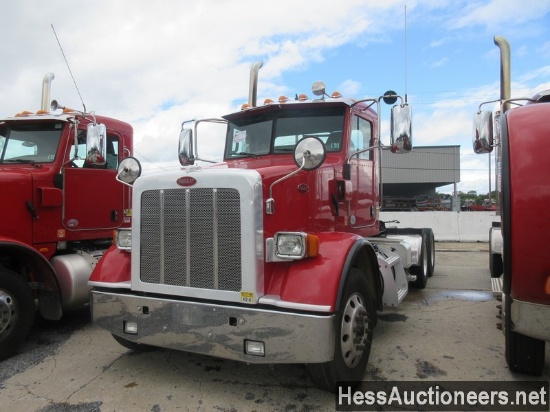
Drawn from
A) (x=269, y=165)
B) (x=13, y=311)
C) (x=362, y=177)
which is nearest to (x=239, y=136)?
(x=269, y=165)

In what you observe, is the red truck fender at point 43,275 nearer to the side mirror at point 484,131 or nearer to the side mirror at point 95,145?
the side mirror at point 95,145

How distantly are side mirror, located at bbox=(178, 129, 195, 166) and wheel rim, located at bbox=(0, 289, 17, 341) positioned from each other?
235 cm

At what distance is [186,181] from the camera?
10.7 ft

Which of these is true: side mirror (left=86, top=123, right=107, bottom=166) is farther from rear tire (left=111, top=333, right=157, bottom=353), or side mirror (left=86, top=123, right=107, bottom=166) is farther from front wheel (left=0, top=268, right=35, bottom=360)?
rear tire (left=111, top=333, right=157, bottom=353)

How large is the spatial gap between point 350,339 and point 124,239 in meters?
2.19

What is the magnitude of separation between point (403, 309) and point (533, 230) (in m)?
3.46

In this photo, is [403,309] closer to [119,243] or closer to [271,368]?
[271,368]

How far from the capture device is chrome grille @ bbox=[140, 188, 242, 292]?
311cm

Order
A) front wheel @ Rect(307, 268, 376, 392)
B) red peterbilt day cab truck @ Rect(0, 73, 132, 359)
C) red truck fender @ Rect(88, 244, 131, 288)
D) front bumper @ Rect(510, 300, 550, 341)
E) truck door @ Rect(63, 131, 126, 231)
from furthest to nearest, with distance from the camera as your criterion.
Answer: truck door @ Rect(63, 131, 126, 231) → red peterbilt day cab truck @ Rect(0, 73, 132, 359) → red truck fender @ Rect(88, 244, 131, 288) → front wheel @ Rect(307, 268, 376, 392) → front bumper @ Rect(510, 300, 550, 341)

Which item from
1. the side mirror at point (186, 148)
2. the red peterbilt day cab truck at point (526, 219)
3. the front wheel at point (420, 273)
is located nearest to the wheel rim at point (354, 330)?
the red peterbilt day cab truck at point (526, 219)

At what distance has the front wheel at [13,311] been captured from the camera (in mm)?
4016

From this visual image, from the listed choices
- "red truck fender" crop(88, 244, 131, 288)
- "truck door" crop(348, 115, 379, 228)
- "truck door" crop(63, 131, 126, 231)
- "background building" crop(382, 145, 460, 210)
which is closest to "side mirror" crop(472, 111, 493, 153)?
"truck door" crop(348, 115, 379, 228)

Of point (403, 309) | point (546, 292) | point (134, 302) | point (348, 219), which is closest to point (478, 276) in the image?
point (403, 309)

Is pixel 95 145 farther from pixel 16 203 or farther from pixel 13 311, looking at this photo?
pixel 13 311
